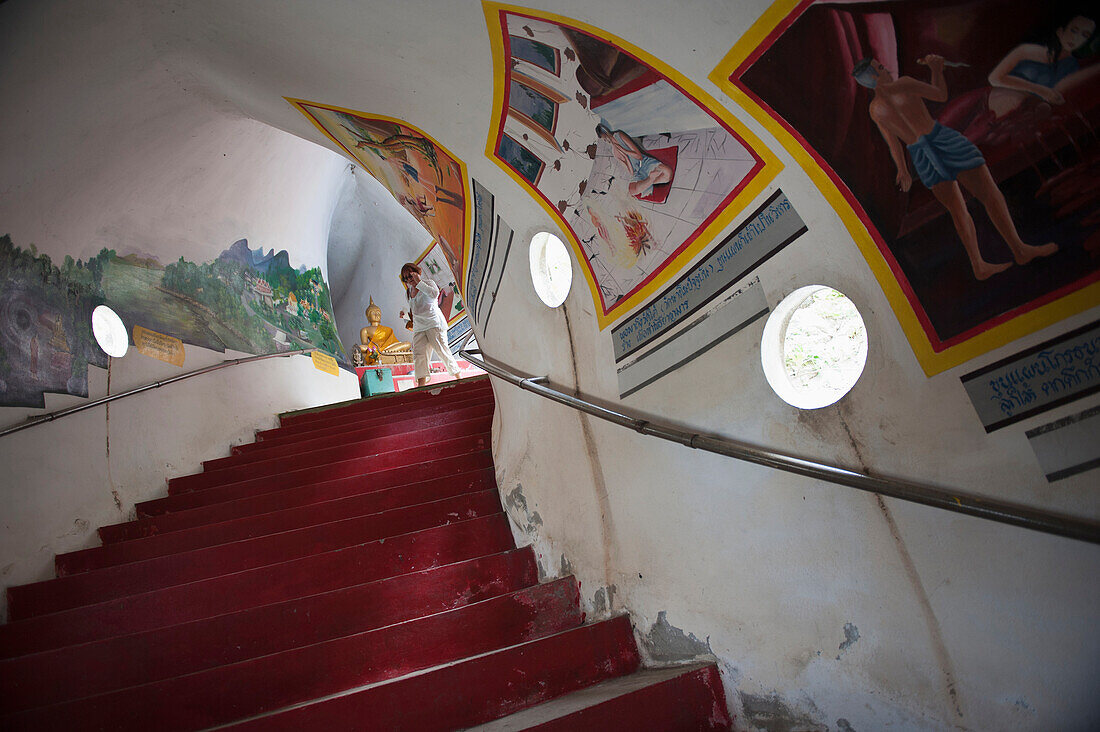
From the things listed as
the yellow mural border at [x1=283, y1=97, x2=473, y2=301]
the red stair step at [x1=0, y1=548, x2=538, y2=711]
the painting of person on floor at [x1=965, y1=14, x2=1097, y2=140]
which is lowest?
the red stair step at [x1=0, y1=548, x2=538, y2=711]

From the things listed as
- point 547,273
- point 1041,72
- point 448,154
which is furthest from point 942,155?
point 448,154

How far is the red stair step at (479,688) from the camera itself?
94.9 inches

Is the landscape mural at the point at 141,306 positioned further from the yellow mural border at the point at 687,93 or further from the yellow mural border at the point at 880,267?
the yellow mural border at the point at 880,267

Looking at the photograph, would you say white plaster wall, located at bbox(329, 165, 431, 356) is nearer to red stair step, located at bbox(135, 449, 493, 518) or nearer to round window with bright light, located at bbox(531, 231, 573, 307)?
red stair step, located at bbox(135, 449, 493, 518)

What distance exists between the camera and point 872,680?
1.88 metres

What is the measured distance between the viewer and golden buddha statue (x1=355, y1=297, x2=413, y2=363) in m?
11.2

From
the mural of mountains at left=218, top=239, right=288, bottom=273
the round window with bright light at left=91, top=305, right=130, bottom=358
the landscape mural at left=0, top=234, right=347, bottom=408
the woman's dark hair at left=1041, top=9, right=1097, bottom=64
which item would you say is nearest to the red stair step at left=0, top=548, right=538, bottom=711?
the landscape mural at left=0, top=234, right=347, bottom=408

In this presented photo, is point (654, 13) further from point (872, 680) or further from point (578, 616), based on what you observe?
point (578, 616)

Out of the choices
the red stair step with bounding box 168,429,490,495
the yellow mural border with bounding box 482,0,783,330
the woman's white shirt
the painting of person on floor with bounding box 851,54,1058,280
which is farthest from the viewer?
the woman's white shirt

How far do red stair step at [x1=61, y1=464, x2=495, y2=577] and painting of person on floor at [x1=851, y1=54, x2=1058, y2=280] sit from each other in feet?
10.7

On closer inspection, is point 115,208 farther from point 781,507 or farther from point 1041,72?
point 1041,72

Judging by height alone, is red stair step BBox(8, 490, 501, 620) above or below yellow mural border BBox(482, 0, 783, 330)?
below

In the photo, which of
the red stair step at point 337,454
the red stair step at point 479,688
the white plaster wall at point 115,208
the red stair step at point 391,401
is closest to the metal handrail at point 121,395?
the white plaster wall at point 115,208

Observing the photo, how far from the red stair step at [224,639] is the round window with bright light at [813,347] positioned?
2034 millimetres
